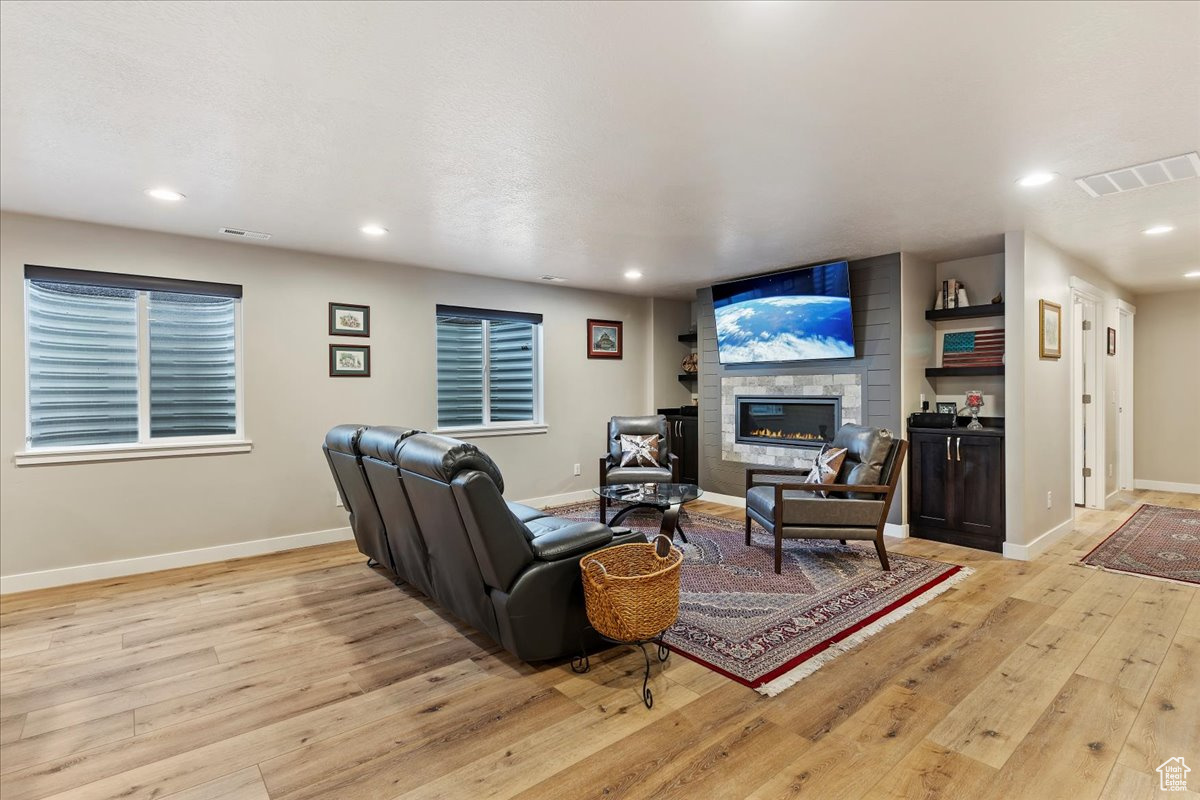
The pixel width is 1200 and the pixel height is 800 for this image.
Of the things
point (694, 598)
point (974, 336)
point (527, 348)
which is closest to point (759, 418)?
point (974, 336)

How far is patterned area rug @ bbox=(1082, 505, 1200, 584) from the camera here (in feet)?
13.0

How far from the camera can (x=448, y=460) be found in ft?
7.96

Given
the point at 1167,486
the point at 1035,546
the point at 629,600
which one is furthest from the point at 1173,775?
the point at 1167,486

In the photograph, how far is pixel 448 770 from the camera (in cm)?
194

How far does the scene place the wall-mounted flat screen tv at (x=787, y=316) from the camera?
5.08m

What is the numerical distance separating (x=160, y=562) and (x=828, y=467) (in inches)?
191

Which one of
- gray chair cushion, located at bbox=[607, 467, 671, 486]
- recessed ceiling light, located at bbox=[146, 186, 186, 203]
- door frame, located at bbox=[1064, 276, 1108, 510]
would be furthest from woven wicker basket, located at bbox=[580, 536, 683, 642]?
door frame, located at bbox=[1064, 276, 1108, 510]

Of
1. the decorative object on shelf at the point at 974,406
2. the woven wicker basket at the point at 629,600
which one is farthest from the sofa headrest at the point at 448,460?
the decorative object on shelf at the point at 974,406

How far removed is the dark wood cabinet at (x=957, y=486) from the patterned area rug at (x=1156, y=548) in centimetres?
66

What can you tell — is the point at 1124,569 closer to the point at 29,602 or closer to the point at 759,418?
the point at 759,418

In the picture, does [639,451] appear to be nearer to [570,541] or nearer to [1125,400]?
[570,541]

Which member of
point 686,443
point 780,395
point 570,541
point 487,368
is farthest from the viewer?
point 686,443

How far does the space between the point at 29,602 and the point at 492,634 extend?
121 inches

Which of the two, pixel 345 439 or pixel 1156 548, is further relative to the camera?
pixel 1156 548
